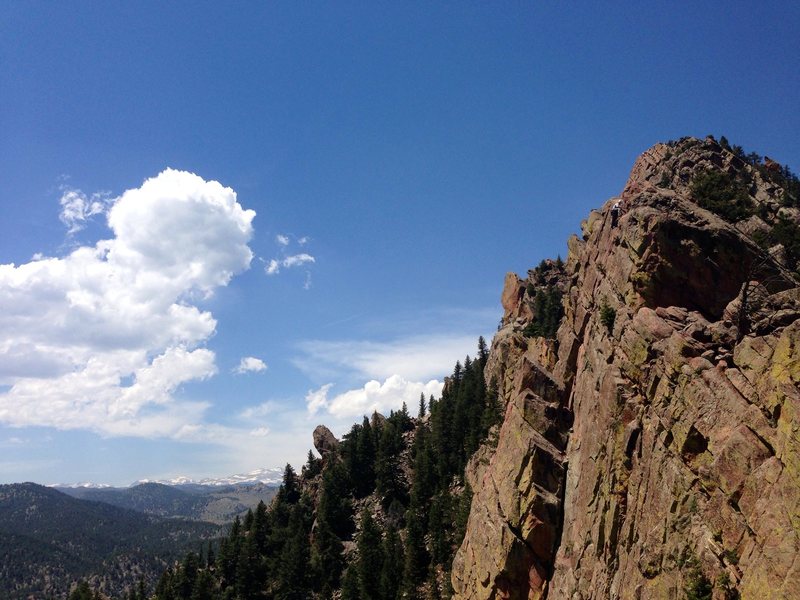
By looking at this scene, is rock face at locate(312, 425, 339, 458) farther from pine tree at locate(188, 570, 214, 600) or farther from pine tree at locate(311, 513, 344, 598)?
pine tree at locate(188, 570, 214, 600)

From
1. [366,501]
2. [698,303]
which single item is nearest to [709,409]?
[698,303]

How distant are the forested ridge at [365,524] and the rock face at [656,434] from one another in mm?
22245

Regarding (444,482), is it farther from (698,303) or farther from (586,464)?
(698,303)

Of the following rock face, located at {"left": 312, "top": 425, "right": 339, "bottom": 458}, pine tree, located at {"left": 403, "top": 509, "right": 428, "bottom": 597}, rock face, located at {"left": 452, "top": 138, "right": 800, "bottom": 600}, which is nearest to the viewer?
rock face, located at {"left": 452, "top": 138, "right": 800, "bottom": 600}

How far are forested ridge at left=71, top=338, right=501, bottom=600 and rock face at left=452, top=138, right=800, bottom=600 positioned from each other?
73.0 ft

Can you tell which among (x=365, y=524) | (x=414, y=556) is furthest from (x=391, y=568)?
(x=365, y=524)

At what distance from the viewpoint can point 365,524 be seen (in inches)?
3467

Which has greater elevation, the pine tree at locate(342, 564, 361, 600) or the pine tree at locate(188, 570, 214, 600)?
→ the pine tree at locate(342, 564, 361, 600)

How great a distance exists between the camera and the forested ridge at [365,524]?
79875mm

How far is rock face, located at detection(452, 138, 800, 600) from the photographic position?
2823 cm

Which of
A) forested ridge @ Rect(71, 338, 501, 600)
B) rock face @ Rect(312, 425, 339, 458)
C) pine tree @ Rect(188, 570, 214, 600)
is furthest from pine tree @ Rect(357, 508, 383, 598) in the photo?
rock face @ Rect(312, 425, 339, 458)

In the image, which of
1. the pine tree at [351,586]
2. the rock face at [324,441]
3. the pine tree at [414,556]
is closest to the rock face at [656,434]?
the pine tree at [414,556]

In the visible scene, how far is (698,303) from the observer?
4303 centimetres

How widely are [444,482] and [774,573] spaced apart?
251 ft
